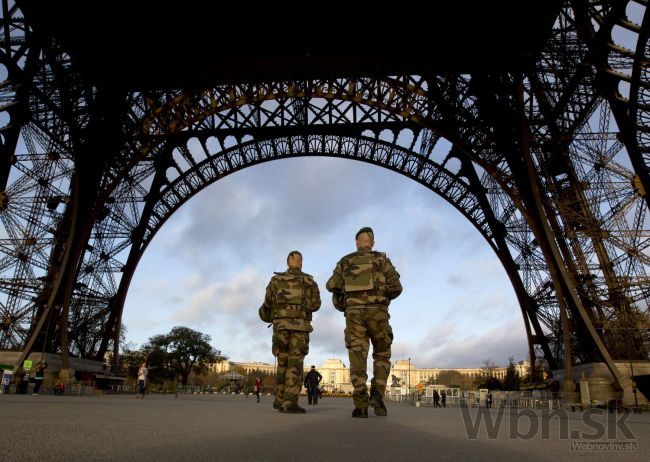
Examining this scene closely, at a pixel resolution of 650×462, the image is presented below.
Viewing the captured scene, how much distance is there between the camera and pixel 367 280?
6.49 m

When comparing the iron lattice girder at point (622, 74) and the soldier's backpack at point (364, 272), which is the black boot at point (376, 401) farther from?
the iron lattice girder at point (622, 74)

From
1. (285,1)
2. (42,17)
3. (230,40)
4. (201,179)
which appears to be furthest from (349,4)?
(201,179)

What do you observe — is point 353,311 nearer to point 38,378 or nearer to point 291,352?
point 291,352

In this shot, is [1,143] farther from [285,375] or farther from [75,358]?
[285,375]

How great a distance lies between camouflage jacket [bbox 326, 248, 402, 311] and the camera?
21.2ft

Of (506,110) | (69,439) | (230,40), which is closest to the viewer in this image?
(69,439)

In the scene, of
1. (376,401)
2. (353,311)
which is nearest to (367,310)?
(353,311)

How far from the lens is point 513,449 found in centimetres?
371

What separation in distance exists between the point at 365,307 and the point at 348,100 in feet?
52.1

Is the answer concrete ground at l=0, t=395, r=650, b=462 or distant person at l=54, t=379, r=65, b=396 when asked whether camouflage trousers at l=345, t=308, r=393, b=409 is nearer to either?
concrete ground at l=0, t=395, r=650, b=462

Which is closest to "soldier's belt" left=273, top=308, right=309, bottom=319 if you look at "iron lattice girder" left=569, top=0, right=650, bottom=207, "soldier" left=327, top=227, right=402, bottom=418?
"soldier" left=327, top=227, right=402, bottom=418

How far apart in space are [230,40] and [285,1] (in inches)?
112

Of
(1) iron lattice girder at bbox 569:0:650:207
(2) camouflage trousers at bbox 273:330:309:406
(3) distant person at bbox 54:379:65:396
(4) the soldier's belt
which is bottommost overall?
(3) distant person at bbox 54:379:65:396

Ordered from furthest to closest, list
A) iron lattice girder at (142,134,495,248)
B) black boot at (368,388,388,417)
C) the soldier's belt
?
1. iron lattice girder at (142,134,495,248)
2. the soldier's belt
3. black boot at (368,388,388,417)
